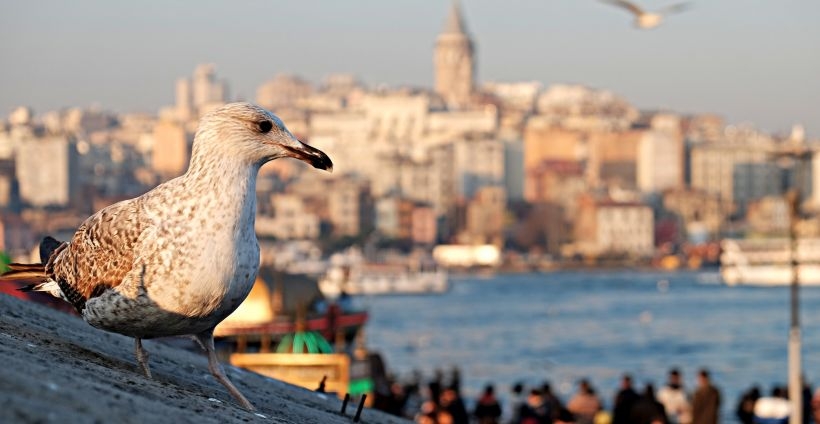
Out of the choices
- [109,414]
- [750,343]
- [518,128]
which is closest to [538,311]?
[750,343]

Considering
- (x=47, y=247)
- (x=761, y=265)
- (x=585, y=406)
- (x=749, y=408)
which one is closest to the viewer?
(x=47, y=247)

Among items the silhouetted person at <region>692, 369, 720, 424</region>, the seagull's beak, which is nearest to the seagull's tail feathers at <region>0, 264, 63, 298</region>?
the seagull's beak

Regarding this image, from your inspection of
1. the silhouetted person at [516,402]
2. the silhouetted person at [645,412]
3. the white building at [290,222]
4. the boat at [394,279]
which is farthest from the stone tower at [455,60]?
the silhouetted person at [645,412]

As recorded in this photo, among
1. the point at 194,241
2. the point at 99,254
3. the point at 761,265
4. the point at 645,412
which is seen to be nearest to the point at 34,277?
the point at 99,254

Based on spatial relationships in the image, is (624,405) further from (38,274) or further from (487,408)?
(38,274)

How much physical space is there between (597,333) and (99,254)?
51390 mm

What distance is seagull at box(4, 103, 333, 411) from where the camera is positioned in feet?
11.2

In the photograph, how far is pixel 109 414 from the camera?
8.66 ft

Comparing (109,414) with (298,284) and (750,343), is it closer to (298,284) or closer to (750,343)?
(298,284)

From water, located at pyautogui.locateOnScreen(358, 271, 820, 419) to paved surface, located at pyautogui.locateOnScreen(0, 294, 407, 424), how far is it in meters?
18.1

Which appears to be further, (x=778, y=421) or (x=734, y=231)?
(x=734, y=231)

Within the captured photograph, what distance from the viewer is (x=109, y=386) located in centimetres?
304

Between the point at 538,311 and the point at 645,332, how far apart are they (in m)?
16.0

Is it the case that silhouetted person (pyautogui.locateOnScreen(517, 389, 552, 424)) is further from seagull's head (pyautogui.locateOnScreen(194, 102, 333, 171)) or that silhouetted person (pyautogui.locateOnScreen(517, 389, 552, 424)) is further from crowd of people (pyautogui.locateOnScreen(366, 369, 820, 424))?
seagull's head (pyautogui.locateOnScreen(194, 102, 333, 171))
